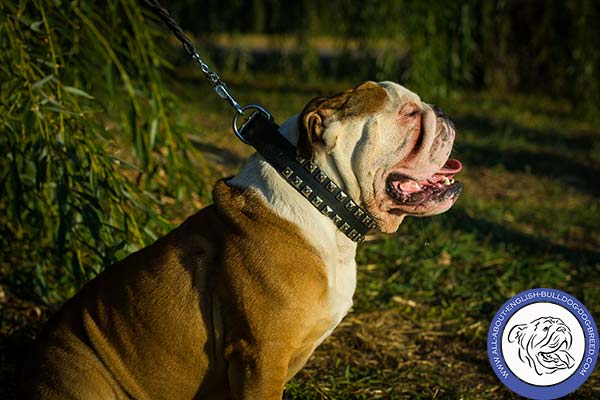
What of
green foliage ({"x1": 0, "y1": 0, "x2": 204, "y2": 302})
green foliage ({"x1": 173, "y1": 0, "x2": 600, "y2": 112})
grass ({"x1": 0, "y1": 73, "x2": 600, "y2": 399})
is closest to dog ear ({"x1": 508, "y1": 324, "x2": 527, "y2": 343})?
grass ({"x1": 0, "y1": 73, "x2": 600, "y2": 399})

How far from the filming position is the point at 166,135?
156 inches

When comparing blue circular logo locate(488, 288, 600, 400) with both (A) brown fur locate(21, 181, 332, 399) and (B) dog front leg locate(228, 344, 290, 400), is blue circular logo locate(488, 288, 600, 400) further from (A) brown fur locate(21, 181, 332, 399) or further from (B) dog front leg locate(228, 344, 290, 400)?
(B) dog front leg locate(228, 344, 290, 400)

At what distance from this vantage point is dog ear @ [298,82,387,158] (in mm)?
2432

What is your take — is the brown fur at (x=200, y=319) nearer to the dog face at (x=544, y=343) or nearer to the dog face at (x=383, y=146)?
the dog face at (x=383, y=146)

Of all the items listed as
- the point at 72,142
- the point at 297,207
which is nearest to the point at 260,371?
the point at 297,207

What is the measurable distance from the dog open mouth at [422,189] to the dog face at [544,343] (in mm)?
726

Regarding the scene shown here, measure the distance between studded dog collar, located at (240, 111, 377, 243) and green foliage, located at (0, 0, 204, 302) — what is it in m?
0.89

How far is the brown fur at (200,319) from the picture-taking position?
240cm

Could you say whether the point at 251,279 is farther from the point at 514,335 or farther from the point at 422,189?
the point at 514,335

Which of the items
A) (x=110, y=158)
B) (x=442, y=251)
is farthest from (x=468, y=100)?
(x=110, y=158)

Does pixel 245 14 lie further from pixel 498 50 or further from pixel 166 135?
pixel 166 135

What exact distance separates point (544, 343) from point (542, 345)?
10mm

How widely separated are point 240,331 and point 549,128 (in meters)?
6.14

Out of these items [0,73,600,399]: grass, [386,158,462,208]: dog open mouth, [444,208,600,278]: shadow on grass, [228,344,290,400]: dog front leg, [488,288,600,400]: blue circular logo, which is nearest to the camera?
[228,344,290,400]: dog front leg
